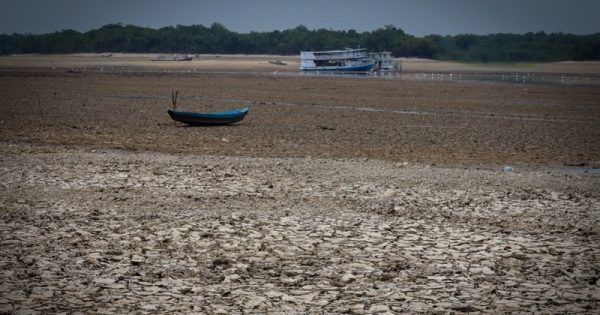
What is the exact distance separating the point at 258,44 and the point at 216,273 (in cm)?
17936

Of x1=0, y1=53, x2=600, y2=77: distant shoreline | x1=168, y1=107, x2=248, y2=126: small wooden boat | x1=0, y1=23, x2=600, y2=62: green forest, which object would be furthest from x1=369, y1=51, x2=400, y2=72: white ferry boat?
x1=168, y1=107, x2=248, y2=126: small wooden boat

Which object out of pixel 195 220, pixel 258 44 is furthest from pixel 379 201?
pixel 258 44

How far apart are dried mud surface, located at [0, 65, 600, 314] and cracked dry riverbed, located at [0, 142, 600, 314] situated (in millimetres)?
34

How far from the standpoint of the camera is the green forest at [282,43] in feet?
537

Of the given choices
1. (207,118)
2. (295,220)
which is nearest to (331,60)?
(207,118)

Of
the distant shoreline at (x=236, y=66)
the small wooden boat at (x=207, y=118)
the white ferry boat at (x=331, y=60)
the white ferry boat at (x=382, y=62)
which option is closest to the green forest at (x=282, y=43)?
the distant shoreline at (x=236, y=66)

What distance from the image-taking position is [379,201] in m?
12.2

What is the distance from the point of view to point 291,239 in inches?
378

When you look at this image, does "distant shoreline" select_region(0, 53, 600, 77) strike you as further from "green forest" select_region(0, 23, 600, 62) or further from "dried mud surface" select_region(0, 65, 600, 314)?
"dried mud surface" select_region(0, 65, 600, 314)

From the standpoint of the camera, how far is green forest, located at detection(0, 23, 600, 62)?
163750 mm

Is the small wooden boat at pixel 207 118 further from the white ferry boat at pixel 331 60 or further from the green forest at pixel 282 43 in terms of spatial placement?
the green forest at pixel 282 43

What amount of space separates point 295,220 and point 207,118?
13.0 meters

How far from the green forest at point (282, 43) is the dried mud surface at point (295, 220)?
145280 mm

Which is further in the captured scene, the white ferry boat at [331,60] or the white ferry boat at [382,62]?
the white ferry boat at [382,62]
